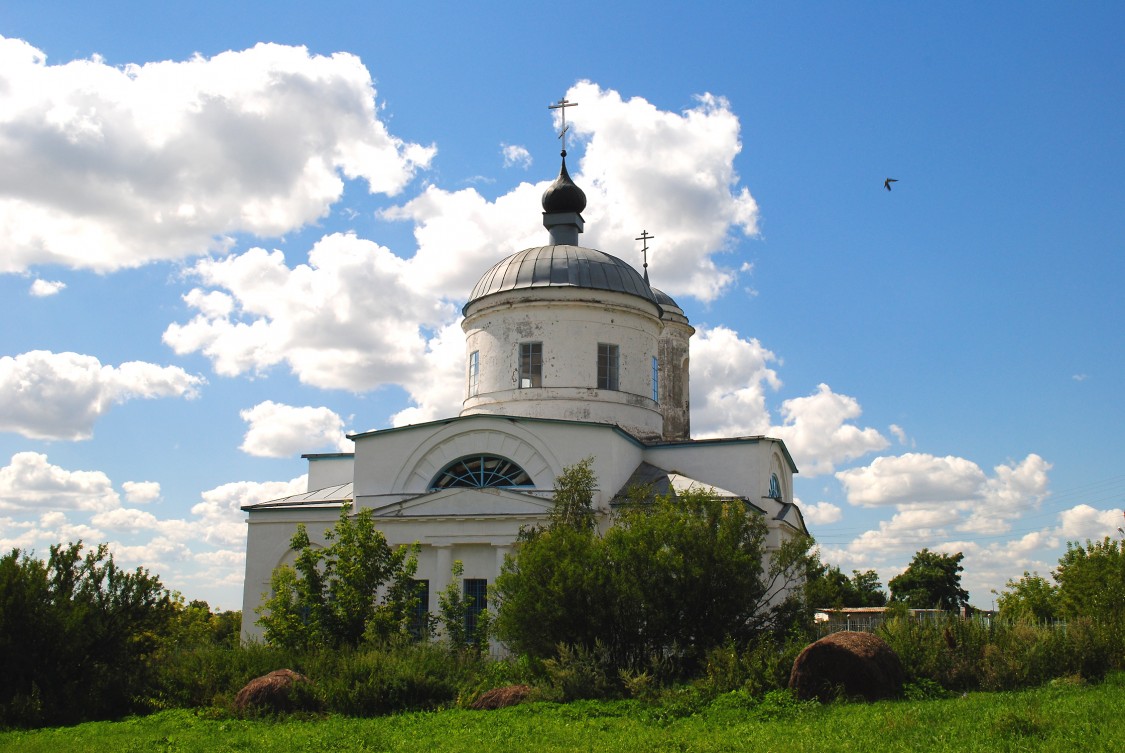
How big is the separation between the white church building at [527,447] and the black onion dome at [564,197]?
0.05 metres

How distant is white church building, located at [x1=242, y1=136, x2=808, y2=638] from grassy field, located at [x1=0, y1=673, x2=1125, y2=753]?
7969 mm

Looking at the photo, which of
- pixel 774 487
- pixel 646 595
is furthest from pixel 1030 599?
pixel 646 595

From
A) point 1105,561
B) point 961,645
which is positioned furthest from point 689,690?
point 1105,561

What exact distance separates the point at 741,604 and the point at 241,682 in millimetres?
7516

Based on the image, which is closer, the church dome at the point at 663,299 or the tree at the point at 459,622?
Answer: the tree at the point at 459,622

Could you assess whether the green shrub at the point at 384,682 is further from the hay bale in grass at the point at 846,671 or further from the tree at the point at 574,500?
the tree at the point at 574,500

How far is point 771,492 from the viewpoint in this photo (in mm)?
24156

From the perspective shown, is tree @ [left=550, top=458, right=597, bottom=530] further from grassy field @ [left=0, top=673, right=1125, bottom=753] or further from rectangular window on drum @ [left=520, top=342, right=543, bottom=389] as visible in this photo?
grassy field @ [left=0, top=673, right=1125, bottom=753]

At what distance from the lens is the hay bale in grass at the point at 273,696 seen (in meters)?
13.6

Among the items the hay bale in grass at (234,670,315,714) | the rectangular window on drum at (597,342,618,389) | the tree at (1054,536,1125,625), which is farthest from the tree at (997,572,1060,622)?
the hay bale in grass at (234,670,315,714)

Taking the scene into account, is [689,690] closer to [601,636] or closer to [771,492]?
[601,636]

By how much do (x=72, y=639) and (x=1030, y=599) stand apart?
27.0 meters

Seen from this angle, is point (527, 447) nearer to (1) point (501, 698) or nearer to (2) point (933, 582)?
(1) point (501, 698)

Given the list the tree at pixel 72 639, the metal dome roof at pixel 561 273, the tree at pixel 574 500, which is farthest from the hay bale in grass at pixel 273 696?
the metal dome roof at pixel 561 273
